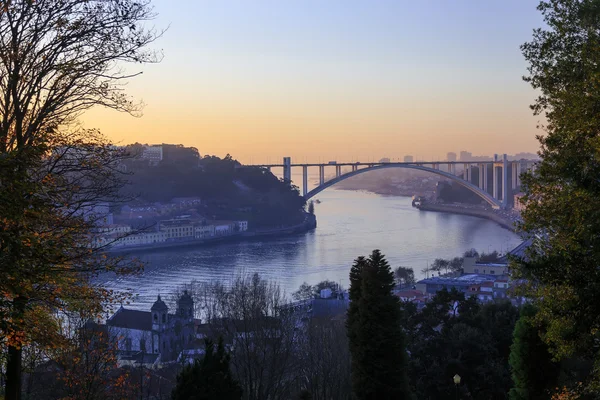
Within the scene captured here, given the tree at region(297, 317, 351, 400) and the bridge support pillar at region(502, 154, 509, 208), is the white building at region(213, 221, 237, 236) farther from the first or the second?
the tree at region(297, 317, 351, 400)

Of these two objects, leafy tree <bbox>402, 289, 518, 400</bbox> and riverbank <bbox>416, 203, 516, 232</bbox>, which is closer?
leafy tree <bbox>402, 289, 518, 400</bbox>

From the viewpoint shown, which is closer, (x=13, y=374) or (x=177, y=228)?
(x=13, y=374)

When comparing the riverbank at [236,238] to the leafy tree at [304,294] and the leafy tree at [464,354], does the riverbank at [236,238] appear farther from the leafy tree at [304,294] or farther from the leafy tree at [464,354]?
the leafy tree at [464,354]

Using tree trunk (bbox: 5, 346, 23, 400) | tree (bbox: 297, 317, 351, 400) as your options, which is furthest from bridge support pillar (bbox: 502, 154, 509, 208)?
tree trunk (bbox: 5, 346, 23, 400)

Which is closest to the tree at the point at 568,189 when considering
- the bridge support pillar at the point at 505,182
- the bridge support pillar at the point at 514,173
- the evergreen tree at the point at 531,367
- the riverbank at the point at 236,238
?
the evergreen tree at the point at 531,367

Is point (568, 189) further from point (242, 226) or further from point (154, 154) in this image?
point (154, 154)

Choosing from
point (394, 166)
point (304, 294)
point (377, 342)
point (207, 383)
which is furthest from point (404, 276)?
point (394, 166)
